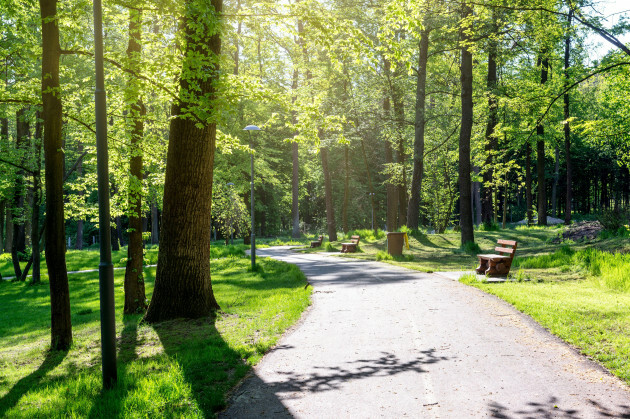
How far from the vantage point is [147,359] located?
677cm

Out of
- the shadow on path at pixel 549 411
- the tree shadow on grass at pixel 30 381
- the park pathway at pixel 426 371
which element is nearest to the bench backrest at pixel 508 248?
the park pathway at pixel 426 371

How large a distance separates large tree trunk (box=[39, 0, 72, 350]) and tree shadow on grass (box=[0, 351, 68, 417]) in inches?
21.6

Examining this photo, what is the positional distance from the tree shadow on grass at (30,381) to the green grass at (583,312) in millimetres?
6722

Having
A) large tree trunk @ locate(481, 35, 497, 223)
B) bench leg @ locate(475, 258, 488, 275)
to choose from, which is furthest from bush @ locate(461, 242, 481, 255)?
bench leg @ locate(475, 258, 488, 275)

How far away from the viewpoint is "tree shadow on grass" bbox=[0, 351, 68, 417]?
5539 mm

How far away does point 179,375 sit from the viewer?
18.5 ft

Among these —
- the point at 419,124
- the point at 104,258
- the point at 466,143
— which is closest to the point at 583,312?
the point at 104,258

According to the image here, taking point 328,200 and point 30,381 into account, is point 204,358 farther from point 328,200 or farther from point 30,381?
point 328,200

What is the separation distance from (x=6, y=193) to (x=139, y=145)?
14.4 m

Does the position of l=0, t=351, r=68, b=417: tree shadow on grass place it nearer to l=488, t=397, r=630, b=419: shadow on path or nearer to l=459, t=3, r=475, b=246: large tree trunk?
l=488, t=397, r=630, b=419: shadow on path

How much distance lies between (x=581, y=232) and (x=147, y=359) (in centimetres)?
1938

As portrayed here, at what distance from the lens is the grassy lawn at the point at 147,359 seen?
4.91 m

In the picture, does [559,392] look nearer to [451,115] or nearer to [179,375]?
[179,375]

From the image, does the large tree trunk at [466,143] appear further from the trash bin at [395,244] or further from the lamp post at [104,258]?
the lamp post at [104,258]
